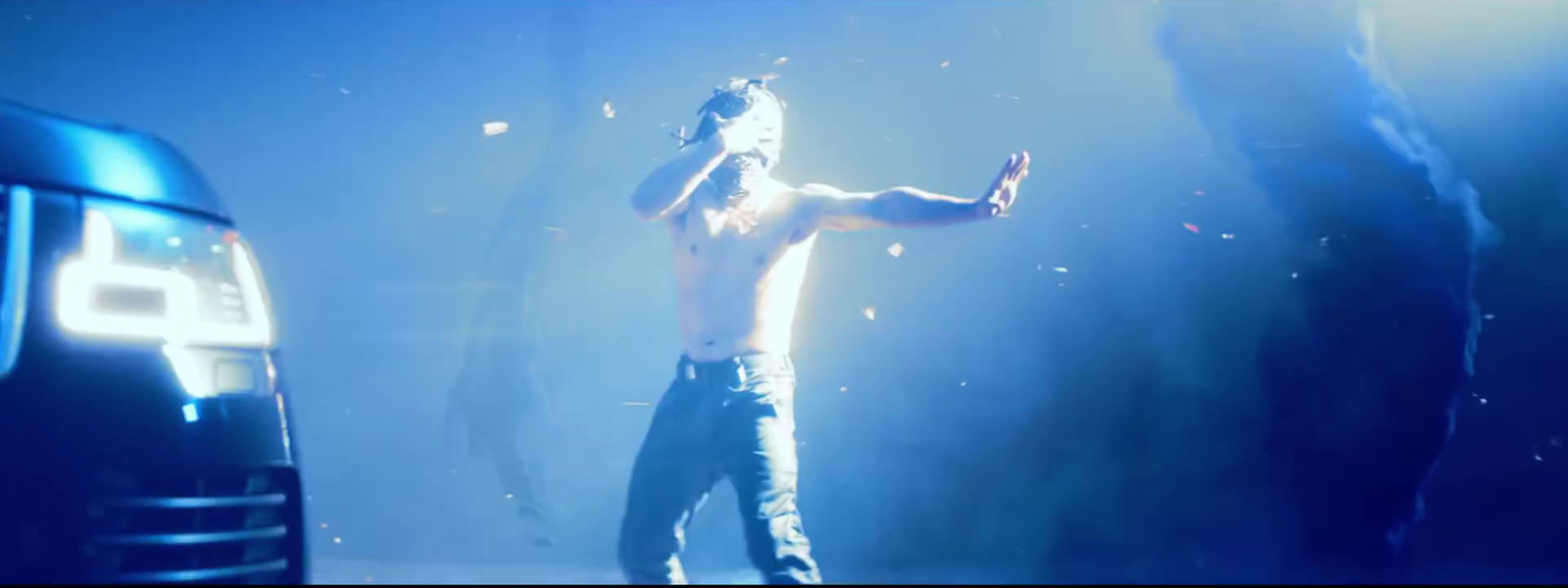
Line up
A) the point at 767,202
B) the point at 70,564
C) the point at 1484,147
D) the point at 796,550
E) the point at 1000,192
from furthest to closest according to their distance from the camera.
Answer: the point at 1484,147
the point at 767,202
the point at 1000,192
the point at 796,550
the point at 70,564

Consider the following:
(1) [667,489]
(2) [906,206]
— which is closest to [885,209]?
(2) [906,206]

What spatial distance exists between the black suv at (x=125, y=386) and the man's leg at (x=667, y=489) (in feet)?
2.72

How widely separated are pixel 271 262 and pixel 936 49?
2264 mm

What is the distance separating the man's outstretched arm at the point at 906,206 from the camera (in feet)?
7.59

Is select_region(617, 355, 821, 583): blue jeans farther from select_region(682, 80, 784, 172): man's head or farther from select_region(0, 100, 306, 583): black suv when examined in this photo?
select_region(0, 100, 306, 583): black suv

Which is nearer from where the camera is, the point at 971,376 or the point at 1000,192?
the point at 1000,192

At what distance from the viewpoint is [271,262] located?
318 cm

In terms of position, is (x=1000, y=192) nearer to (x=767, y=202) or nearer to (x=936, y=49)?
(x=767, y=202)

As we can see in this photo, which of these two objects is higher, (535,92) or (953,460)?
(535,92)

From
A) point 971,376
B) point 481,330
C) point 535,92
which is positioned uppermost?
point 535,92

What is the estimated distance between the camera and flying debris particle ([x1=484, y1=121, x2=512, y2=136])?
3.20 metres

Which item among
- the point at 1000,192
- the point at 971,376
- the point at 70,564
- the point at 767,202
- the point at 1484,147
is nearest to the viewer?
the point at 70,564

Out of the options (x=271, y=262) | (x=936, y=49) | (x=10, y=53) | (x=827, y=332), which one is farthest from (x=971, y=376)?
(x=10, y=53)

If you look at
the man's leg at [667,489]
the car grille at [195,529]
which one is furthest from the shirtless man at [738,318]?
the car grille at [195,529]
